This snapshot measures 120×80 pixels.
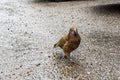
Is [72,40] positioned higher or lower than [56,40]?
higher

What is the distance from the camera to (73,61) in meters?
4.88

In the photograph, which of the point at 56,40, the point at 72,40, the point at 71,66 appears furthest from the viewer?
the point at 56,40

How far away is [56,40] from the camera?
6.20m

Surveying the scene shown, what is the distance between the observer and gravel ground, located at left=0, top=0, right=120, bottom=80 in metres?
4.52

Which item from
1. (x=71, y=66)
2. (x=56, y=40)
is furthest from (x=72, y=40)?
(x=56, y=40)

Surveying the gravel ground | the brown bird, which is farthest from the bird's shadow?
the brown bird

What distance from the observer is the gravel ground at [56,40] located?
452cm

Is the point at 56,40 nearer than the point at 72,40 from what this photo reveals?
No

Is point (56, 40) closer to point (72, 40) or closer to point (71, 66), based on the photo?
point (71, 66)

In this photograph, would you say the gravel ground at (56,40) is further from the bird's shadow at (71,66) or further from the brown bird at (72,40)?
the brown bird at (72,40)

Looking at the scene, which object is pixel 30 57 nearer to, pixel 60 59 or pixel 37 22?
pixel 60 59

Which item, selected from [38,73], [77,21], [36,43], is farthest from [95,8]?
[38,73]

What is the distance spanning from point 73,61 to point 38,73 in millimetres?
718

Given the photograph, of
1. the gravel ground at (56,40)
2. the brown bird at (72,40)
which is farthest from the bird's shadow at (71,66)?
the brown bird at (72,40)
